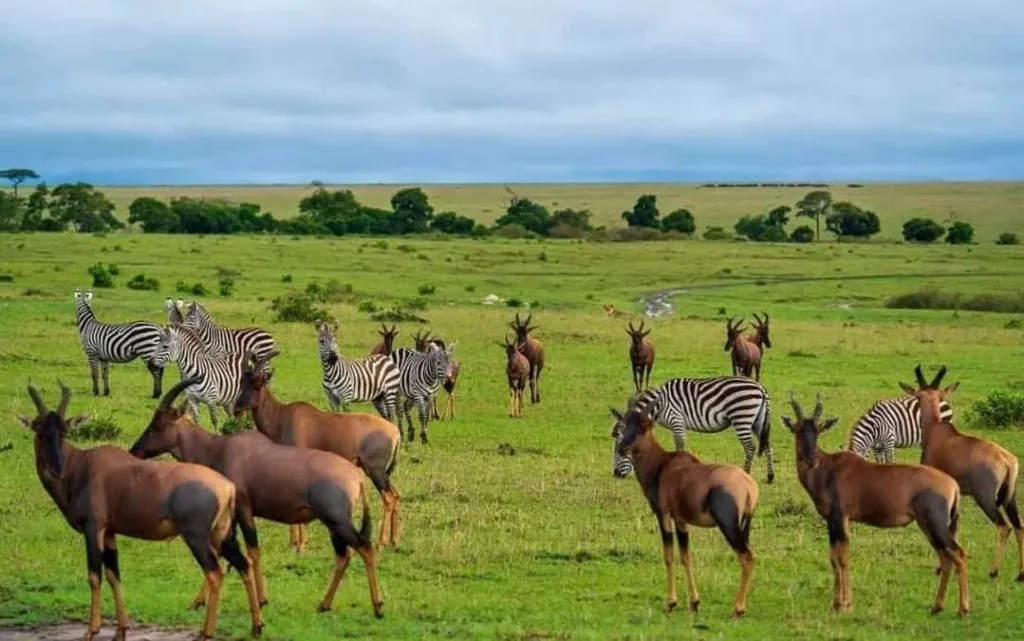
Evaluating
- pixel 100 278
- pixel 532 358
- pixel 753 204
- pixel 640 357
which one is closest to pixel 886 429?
pixel 640 357

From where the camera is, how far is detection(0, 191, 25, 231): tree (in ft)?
250

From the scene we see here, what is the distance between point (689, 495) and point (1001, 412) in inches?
475

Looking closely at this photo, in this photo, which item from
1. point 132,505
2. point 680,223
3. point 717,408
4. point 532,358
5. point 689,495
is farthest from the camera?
point 680,223

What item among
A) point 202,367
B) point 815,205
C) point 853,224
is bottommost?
point 853,224

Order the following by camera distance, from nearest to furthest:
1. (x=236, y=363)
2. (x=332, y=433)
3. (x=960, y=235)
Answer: (x=332, y=433) → (x=236, y=363) → (x=960, y=235)

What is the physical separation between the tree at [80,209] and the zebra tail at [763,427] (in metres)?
74.4

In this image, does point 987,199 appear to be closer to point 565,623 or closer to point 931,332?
point 931,332

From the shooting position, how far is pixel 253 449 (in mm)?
10477

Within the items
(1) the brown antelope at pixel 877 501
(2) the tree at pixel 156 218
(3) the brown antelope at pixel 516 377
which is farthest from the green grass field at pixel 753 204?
(1) the brown antelope at pixel 877 501

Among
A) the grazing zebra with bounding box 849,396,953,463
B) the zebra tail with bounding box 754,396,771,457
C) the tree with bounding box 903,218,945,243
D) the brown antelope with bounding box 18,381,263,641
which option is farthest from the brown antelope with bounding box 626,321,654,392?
the tree with bounding box 903,218,945,243

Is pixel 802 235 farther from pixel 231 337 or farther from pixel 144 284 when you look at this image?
pixel 231 337

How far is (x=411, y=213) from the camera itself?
97.9 meters

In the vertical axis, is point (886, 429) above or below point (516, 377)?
above

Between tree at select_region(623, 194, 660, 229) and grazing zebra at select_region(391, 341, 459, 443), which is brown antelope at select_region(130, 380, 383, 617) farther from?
tree at select_region(623, 194, 660, 229)
